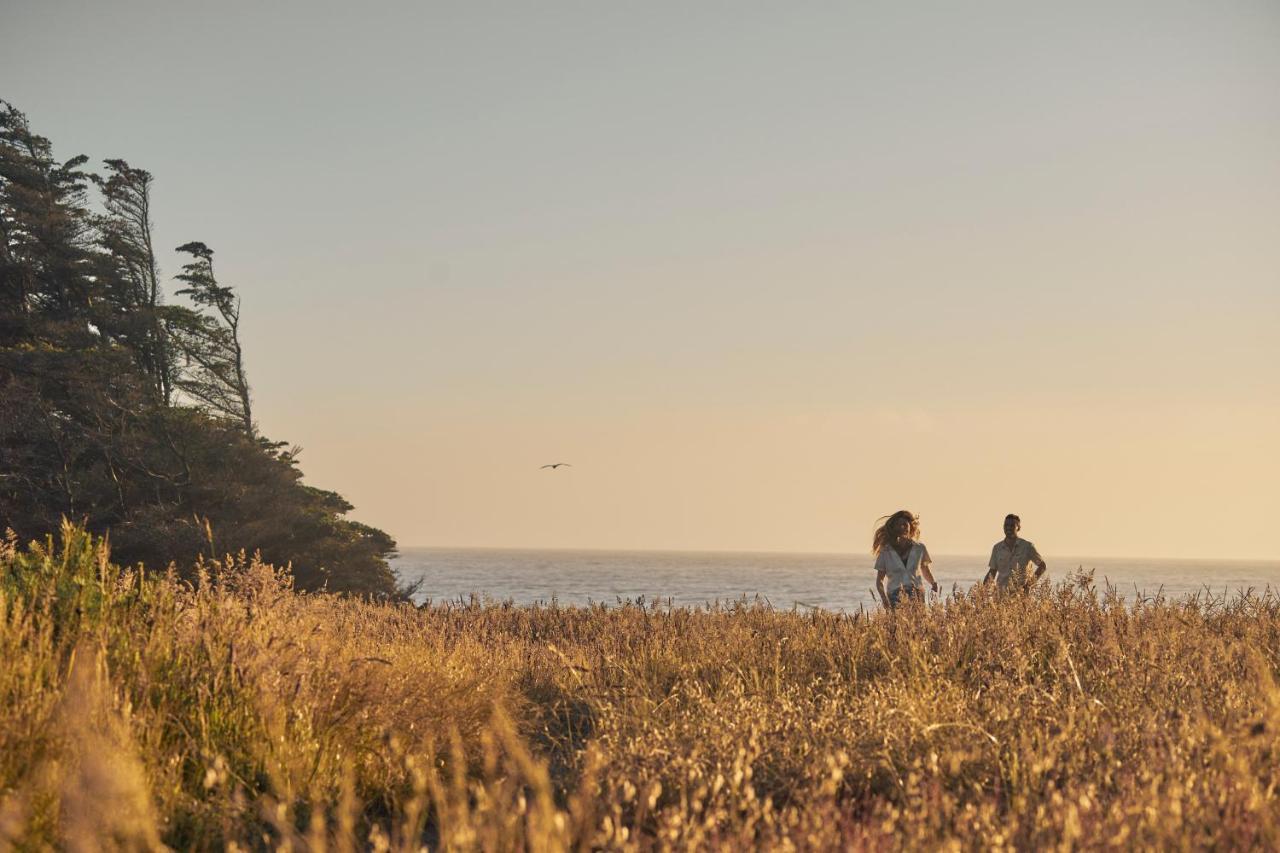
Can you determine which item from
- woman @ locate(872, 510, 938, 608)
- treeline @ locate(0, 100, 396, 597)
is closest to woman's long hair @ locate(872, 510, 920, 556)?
woman @ locate(872, 510, 938, 608)

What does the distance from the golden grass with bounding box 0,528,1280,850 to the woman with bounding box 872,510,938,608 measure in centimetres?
291

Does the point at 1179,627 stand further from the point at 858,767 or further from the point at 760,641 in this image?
the point at 858,767

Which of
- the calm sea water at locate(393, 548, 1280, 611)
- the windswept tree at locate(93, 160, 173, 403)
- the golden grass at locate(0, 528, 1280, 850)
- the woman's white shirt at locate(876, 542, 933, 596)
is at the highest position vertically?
the windswept tree at locate(93, 160, 173, 403)

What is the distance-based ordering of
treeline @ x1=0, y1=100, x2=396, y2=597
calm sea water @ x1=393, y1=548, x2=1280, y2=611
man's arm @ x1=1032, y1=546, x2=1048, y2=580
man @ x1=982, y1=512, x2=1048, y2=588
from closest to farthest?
man's arm @ x1=1032, y1=546, x2=1048, y2=580, man @ x1=982, y1=512, x2=1048, y2=588, treeline @ x1=0, y1=100, x2=396, y2=597, calm sea water @ x1=393, y1=548, x2=1280, y2=611

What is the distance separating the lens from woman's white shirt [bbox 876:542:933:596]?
11.1 m

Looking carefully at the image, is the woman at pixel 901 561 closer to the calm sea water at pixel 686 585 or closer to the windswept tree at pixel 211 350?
the calm sea water at pixel 686 585

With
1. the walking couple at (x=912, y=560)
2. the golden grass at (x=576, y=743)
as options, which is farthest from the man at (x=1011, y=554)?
the golden grass at (x=576, y=743)

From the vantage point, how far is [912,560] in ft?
36.6

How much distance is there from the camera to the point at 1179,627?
866 centimetres

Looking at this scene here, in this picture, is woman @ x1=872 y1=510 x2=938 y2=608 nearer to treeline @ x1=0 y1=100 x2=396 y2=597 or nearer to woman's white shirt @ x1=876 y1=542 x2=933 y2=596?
woman's white shirt @ x1=876 y1=542 x2=933 y2=596

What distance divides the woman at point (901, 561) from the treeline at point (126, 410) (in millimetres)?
16578

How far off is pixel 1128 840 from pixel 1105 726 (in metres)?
1.10

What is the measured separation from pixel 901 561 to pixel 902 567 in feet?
0.24

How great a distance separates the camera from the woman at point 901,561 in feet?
36.3
